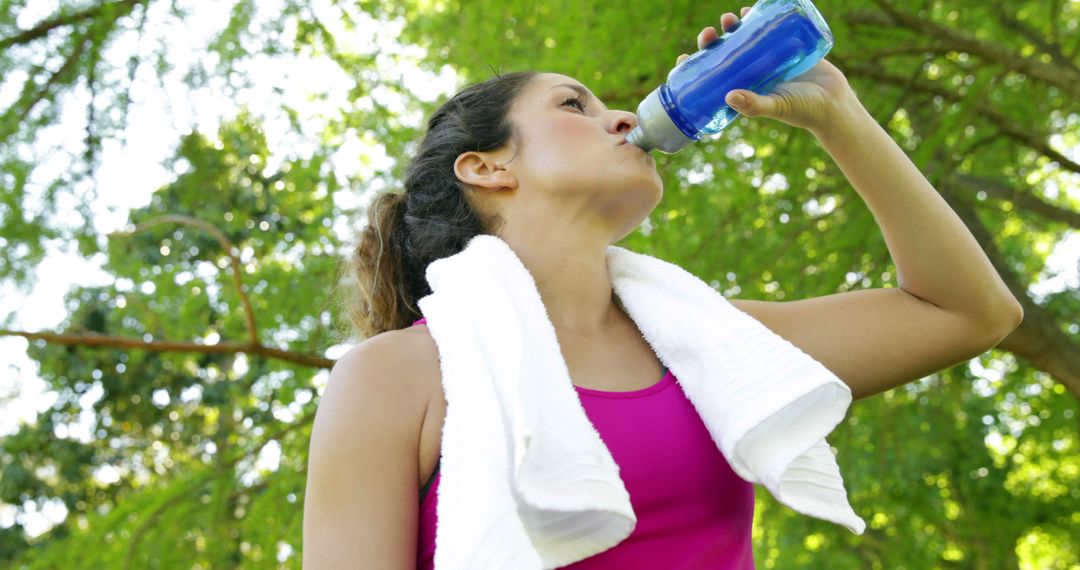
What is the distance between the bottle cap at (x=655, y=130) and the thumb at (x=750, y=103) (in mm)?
122

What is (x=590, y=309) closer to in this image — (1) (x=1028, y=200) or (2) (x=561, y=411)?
(2) (x=561, y=411)

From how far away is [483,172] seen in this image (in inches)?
69.0

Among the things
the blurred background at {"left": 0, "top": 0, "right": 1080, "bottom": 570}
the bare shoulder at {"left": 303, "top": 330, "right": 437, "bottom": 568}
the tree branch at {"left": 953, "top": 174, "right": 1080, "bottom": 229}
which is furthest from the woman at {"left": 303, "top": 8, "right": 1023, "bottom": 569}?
the tree branch at {"left": 953, "top": 174, "right": 1080, "bottom": 229}

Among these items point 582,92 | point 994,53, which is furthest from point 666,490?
point 994,53

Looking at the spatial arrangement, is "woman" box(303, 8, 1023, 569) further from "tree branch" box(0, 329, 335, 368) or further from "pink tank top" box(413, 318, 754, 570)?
"tree branch" box(0, 329, 335, 368)

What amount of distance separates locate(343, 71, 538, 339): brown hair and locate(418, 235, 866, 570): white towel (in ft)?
0.67

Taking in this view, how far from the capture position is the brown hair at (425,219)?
5.74 ft

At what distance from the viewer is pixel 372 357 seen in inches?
52.2

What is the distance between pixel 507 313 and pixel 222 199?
2517mm

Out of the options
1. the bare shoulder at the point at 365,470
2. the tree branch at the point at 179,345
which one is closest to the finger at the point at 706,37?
the bare shoulder at the point at 365,470

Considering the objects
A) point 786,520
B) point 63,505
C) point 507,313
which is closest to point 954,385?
point 786,520

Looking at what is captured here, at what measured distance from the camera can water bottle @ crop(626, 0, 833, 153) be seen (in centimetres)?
162

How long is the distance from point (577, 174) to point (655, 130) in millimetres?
144

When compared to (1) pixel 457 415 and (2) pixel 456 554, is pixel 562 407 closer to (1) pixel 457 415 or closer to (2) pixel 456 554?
(1) pixel 457 415
